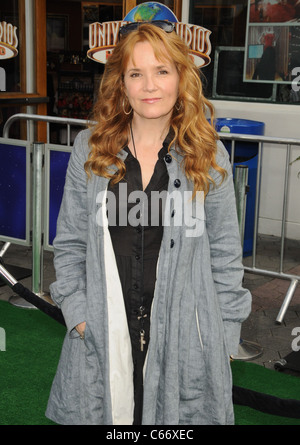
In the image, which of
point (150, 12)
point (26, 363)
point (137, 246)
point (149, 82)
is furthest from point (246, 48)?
point (137, 246)

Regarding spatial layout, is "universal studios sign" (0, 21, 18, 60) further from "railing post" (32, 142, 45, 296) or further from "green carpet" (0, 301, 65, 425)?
"green carpet" (0, 301, 65, 425)

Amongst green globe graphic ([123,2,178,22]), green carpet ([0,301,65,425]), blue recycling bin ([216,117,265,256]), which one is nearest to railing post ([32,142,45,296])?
green carpet ([0,301,65,425])

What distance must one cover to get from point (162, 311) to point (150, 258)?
200mm

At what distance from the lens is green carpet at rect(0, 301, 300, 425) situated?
3.67 meters

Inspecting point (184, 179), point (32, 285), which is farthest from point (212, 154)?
point (32, 285)

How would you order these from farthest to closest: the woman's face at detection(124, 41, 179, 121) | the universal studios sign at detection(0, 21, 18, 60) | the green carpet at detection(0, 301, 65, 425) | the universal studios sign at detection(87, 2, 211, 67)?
the universal studios sign at detection(0, 21, 18, 60)
the universal studios sign at detection(87, 2, 211, 67)
the green carpet at detection(0, 301, 65, 425)
the woman's face at detection(124, 41, 179, 121)

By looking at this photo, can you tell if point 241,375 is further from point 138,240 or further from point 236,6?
point 236,6

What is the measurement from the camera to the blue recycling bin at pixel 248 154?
21.4ft

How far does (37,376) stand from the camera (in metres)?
4.11

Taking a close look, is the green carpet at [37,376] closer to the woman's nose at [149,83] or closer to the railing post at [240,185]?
the railing post at [240,185]

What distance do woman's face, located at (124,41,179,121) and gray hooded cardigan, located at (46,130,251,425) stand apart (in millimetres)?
190

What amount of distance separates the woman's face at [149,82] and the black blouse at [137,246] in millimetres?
243

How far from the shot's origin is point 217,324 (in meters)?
2.38

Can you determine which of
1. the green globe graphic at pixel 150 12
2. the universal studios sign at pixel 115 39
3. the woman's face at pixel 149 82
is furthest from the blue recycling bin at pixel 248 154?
the woman's face at pixel 149 82
